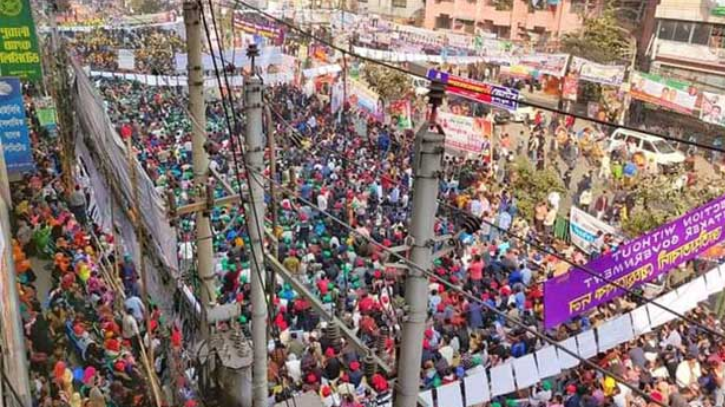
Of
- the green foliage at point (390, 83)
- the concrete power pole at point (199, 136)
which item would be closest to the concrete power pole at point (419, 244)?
the concrete power pole at point (199, 136)

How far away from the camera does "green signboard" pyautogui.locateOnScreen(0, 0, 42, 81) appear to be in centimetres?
1441

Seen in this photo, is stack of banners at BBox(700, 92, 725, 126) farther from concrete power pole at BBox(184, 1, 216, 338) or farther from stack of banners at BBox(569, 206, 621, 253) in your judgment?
concrete power pole at BBox(184, 1, 216, 338)

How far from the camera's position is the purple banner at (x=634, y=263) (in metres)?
8.05

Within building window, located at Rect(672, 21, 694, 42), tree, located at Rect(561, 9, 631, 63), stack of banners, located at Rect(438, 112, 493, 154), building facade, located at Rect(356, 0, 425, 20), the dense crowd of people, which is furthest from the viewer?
building facade, located at Rect(356, 0, 425, 20)

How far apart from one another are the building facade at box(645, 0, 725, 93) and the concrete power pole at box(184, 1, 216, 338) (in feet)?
74.5

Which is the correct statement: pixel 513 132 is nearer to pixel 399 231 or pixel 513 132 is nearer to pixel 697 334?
pixel 399 231

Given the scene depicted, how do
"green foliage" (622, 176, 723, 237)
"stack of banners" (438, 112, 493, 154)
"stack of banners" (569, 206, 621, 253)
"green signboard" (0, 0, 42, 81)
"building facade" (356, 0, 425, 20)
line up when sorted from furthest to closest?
"building facade" (356, 0, 425, 20), "stack of banners" (438, 112, 493, 154), "green signboard" (0, 0, 42, 81), "green foliage" (622, 176, 723, 237), "stack of banners" (569, 206, 621, 253)

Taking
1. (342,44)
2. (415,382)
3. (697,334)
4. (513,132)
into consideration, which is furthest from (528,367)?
(342,44)

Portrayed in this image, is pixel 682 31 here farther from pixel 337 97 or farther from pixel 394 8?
pixel 394 8

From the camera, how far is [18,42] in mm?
14883

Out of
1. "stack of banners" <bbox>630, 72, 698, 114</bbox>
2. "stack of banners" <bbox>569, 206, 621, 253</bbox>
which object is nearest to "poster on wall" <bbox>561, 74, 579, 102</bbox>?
"stack of banners" <bbox>630, 72, 698, 114</bbox>

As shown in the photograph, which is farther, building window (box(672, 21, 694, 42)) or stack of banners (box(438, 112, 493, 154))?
building window (box(672, 21, 694, 42))

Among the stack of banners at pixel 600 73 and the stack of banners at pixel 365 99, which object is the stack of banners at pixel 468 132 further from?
the stack of banners at pixel 600 73

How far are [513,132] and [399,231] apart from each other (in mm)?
13503
